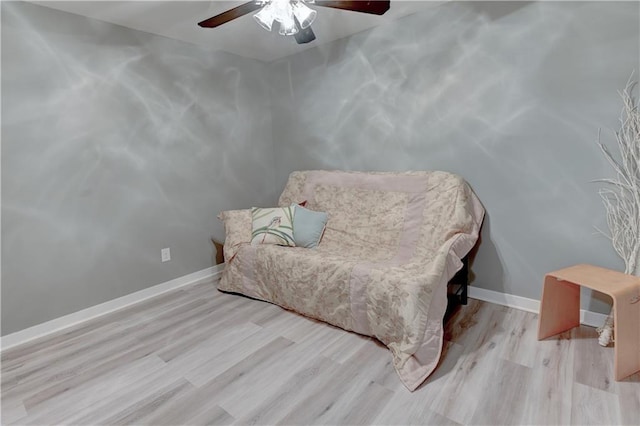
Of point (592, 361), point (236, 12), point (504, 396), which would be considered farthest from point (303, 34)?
point (592, 361)

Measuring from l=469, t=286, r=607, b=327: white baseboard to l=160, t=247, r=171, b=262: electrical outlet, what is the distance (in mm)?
2565

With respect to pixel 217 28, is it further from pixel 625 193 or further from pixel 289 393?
pixel 625 193

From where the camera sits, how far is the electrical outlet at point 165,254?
286cm

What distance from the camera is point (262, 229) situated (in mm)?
2744

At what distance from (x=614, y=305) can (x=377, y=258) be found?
1.26 meters

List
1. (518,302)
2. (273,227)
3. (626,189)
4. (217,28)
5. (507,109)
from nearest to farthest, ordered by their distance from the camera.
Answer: (626,189) < (507,109) < (518,302) < (217,28) < (273,227)

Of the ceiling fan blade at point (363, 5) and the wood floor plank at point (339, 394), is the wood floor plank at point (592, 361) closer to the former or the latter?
the wood floor plank at point (339, 394)

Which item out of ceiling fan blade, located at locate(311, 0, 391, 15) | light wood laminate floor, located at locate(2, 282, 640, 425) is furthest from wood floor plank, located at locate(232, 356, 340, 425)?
ceiling fan blade, located at locate(311, 0, 391, 15)

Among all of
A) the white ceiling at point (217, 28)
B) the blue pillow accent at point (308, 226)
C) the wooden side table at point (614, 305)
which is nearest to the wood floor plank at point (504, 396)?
the wooden side table at point (614, 305)

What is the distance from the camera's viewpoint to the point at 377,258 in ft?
7.61

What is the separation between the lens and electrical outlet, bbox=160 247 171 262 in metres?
2.86

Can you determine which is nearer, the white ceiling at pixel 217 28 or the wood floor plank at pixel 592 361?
the wood floor plank at pixel 592 361

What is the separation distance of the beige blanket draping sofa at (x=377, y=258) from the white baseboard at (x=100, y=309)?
41 centimetres

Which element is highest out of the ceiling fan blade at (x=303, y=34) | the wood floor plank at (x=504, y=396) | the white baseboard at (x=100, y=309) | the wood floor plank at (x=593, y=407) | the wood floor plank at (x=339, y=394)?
the ceiling fan blade at (x=303, y=34)
